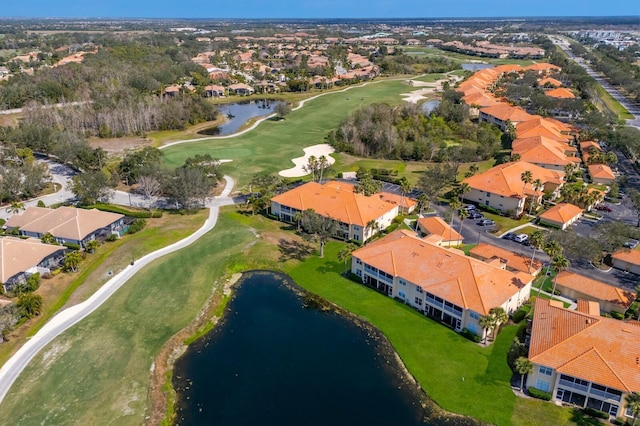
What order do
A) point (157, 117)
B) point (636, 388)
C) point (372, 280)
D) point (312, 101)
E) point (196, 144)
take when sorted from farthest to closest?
point (312, 101) < point (157, 117) < point (196, 144) < point (372, 280) < point (636, 388)

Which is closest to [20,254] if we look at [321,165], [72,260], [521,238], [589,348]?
[72,260]

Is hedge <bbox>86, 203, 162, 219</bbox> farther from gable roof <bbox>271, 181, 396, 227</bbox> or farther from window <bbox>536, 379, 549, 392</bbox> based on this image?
window <bbox>536, 379, 549, 392</bbox>

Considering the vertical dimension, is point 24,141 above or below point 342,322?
above

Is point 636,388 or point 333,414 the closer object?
point 636,388

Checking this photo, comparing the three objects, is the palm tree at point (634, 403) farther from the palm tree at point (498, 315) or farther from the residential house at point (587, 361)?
the palm tree at point (498, 315)

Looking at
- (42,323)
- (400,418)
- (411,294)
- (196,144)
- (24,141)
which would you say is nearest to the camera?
(400,418)

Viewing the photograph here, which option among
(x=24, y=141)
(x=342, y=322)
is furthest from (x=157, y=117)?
(x=342, y=322)

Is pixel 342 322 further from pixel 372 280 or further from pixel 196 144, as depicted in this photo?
pixel 196 144
